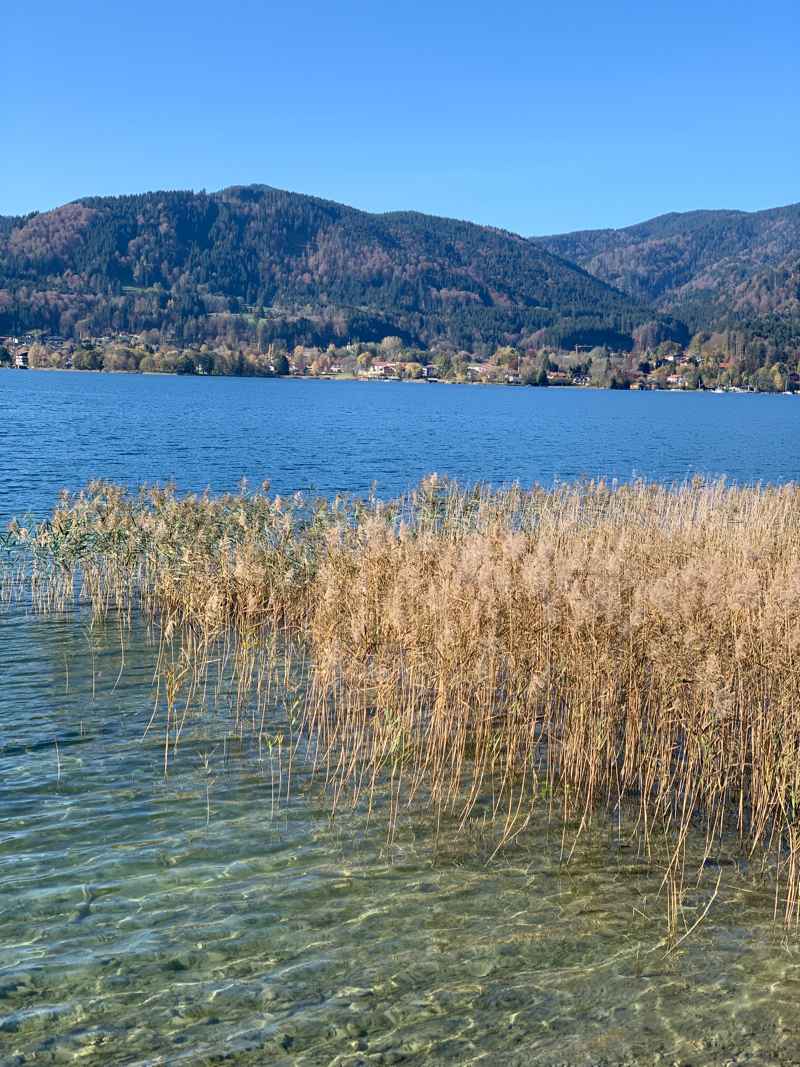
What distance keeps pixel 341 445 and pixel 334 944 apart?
51004 mm

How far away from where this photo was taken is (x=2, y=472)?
33.8 metres

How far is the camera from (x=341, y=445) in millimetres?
55469

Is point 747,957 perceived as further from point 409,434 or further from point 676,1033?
point 409,434

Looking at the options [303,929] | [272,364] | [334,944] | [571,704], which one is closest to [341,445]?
[571,704]

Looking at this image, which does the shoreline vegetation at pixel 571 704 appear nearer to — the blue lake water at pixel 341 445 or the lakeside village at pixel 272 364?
the blue lake water at pixel 341 445

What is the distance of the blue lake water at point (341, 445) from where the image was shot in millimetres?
37469

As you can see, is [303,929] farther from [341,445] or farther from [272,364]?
[272,364]

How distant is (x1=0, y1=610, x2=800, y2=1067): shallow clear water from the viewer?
4.46m

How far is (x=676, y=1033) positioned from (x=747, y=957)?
2.78ft

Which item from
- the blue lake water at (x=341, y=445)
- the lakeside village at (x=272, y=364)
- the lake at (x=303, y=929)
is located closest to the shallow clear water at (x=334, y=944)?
the lake at (x=303, y=929)

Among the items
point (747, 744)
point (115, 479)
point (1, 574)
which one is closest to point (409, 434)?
point (115, 479)

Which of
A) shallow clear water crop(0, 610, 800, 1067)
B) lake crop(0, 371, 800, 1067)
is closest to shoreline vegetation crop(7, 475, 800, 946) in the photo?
lake crop(0, 371, 800, 1067)

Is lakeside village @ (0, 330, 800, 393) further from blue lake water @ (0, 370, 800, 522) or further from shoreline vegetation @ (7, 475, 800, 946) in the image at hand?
shoreline vegetation @ (7, 475, 800, 946)

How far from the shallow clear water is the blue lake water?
749 inches
